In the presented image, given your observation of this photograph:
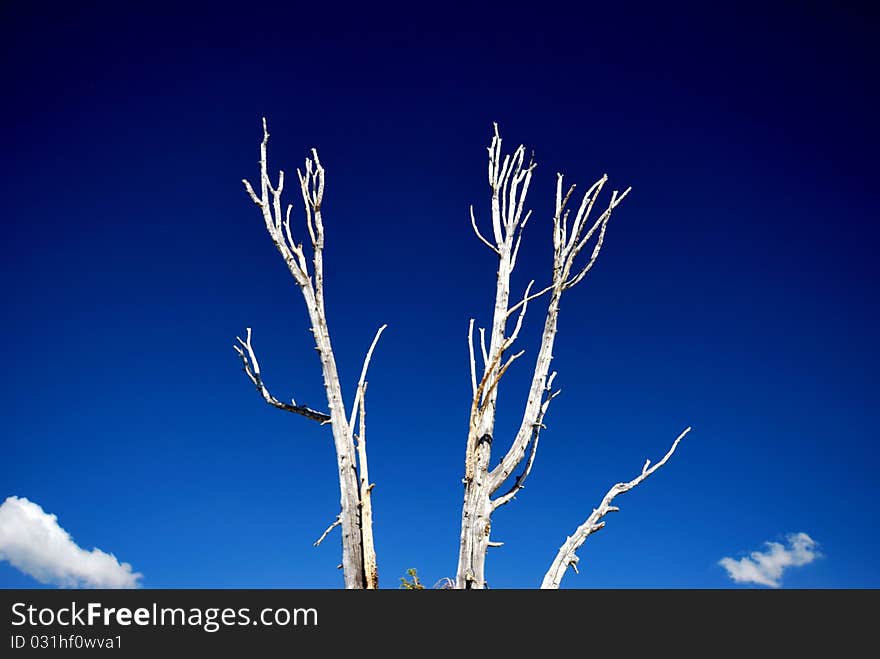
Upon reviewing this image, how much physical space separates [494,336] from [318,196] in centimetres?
205

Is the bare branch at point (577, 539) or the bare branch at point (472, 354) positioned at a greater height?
the bare branch at point (472, 354)

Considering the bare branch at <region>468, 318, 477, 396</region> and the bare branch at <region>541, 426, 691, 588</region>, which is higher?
the bare branch at <region>468, 318, 477, 396</region>

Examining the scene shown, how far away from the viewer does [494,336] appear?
566 centimetres
